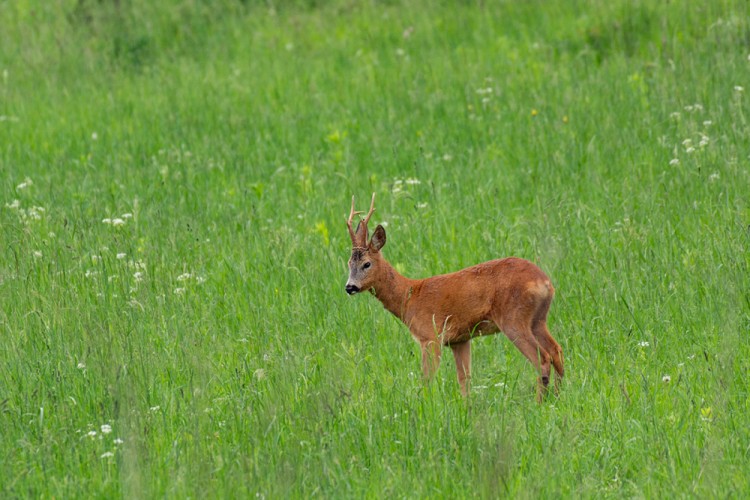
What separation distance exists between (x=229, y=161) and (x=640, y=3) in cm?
491

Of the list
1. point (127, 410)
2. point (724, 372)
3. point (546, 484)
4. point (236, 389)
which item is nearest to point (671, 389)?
point (724, 372)

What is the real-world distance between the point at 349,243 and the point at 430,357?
2.12 m

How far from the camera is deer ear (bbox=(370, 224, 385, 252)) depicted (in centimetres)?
752

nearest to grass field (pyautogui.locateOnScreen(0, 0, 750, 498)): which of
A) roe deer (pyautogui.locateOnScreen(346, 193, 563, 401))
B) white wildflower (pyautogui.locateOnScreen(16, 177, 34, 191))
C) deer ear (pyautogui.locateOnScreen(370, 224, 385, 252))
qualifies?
white wildflower (pyautogui.locateOnScreen(16, 177, 34, 191))

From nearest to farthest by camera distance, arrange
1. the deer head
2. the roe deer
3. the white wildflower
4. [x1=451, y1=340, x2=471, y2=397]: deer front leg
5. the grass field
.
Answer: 1. the grass field
2. the roe deer
3. [x1=451, y1=340, x2=471, y2=397]: deer front leg
4. the deer head
5. the white wildflower

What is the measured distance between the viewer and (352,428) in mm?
5746

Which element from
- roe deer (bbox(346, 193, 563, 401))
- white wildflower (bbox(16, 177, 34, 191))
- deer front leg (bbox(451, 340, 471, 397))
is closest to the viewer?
roe deer (bbox(346, 193, 563, 401))

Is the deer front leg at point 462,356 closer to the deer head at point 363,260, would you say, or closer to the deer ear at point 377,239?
the deer head at point 363,260

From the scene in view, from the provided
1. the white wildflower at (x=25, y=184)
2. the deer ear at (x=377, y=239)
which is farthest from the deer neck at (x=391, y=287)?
the white wildflower at (x=25, y=184)

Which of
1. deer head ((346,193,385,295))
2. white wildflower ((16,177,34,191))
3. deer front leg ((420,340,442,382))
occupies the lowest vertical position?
deer front leg ((420,340,442,382))

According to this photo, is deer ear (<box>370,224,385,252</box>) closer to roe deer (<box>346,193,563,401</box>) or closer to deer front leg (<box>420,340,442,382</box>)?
roe deer (<box>346,193,563,401</box>)

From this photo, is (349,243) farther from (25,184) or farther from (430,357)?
(25,184)

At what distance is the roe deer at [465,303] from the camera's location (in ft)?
22.1

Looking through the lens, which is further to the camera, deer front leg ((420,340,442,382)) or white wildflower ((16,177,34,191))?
white wildflower ((16,177,34,191))
